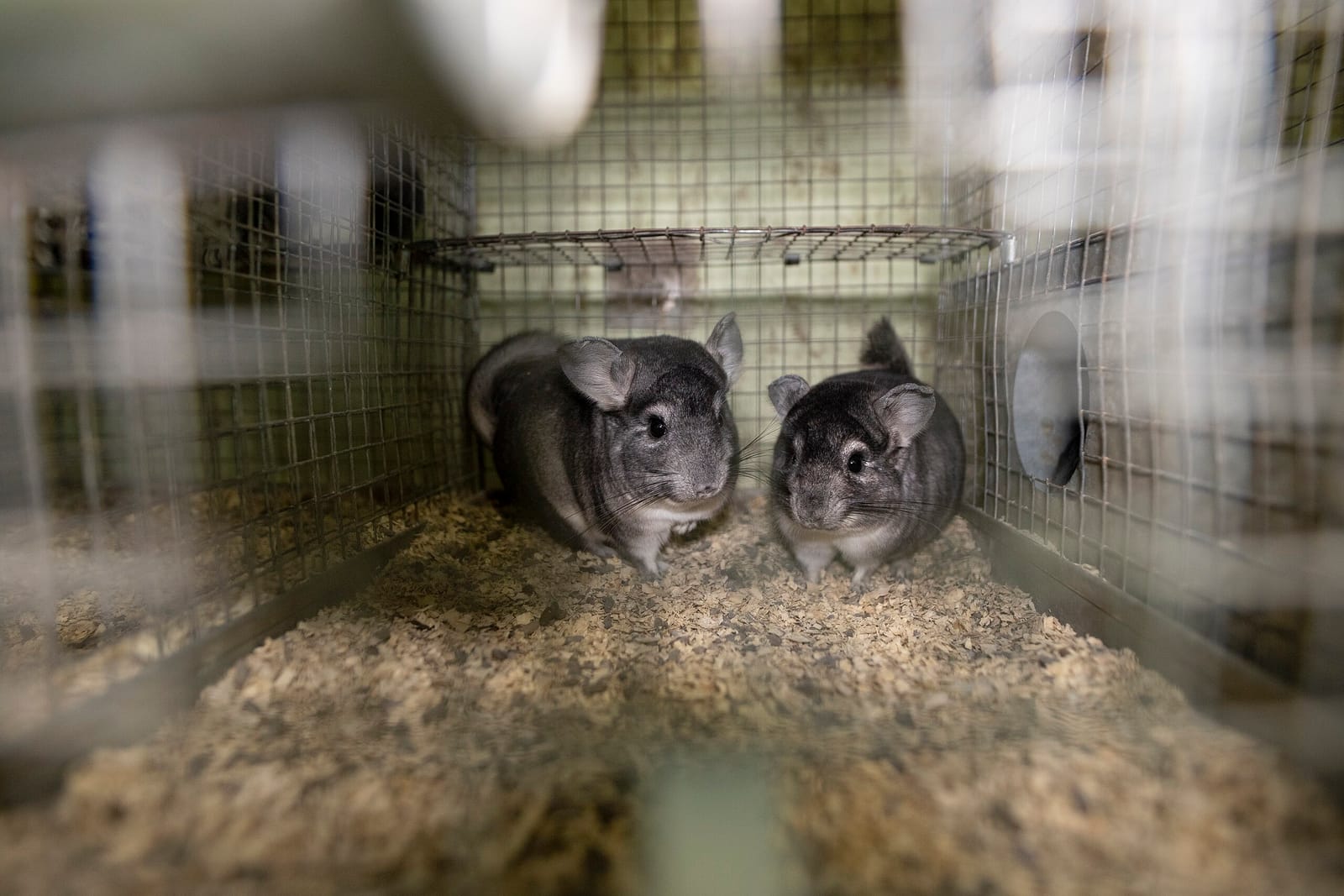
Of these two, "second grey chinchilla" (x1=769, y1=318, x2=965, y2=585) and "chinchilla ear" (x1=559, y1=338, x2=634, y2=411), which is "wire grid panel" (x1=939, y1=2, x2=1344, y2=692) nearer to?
"second grey chinchilla" (x1=769, y1=318, x2=965, y2=585)

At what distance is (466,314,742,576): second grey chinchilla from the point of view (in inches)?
137

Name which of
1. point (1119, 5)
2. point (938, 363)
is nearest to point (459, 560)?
point (938, 363)

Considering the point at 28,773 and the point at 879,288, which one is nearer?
the point at 28,773

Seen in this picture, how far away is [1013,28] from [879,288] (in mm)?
1582

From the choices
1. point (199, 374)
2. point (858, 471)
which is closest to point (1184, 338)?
point (858, 471)

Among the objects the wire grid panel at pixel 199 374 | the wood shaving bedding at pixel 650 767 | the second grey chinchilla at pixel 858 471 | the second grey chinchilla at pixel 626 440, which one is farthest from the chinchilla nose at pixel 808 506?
the wire grid panel at pixel 199 374

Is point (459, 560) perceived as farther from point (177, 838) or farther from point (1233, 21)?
point (1233, 21)

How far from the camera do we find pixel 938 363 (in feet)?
15.3

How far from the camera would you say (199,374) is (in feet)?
8.21

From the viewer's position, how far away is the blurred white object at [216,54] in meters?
1.96

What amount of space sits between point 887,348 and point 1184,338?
2.03 m

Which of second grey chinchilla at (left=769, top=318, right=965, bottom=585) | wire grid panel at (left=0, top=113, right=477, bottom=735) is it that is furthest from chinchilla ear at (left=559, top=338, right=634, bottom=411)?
wire grid panel at (left=0, top=113, right=477, bottom=735)

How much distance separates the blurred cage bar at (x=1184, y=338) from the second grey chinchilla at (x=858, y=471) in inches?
16.7

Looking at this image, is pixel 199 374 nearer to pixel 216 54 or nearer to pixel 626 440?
pixel 216 54
